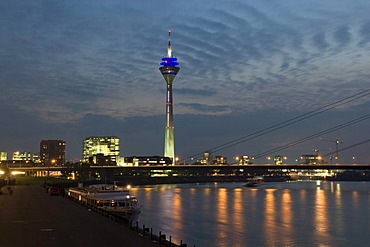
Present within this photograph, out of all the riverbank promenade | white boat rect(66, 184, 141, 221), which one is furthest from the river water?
the riverbank promenade

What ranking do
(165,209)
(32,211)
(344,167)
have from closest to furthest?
(32,211), (165,209), (344,167)

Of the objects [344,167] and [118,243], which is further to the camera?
[344,167]

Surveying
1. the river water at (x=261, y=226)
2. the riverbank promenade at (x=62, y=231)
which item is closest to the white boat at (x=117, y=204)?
the river water at (x=261, y=226)

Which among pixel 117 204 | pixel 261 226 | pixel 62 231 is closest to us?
pixel 62 231

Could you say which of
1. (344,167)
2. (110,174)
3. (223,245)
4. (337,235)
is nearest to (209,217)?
(337,235)

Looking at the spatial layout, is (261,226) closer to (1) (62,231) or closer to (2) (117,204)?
(2) (117,204)

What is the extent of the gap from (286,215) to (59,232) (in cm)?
4294

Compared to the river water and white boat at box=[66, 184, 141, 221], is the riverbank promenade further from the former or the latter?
white boat at box=[66, 184, 141, 221]

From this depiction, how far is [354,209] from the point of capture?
2980 inches

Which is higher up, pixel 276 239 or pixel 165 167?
pixel 165 167

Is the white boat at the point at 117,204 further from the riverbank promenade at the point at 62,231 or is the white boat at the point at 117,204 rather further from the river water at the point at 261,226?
the riverbank promenade at the point at 62,231

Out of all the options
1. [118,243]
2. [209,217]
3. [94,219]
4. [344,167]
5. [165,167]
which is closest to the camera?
[118,243]

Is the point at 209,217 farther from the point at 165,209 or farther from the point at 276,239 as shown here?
the point at 276,239

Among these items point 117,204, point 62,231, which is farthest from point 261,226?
point 62,231
